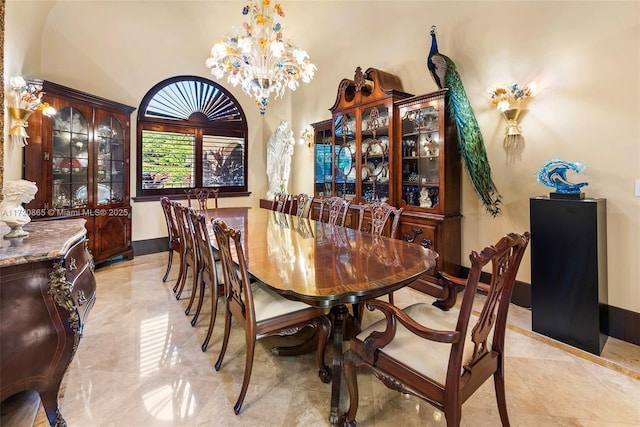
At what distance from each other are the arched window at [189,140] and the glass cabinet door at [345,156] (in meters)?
2.33

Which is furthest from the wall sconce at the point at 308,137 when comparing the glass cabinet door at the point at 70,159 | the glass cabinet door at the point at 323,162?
the glass cabinet door at the point at 70,159

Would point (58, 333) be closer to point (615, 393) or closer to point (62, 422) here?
point (62, 422)

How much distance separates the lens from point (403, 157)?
12.0ft

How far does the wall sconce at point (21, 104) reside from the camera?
2977mm

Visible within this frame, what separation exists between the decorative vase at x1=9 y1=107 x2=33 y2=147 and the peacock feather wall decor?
423 centimetres

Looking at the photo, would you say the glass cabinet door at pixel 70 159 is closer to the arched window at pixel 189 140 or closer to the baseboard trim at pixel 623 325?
the arched window at pixel 189 140

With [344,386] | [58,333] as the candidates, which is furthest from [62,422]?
[344,386]

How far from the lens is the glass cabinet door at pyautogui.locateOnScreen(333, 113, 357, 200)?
4.29 m

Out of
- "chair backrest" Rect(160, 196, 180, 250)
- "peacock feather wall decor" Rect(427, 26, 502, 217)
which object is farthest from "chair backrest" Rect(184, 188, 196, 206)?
"peacock feather wall decor" Rect(427, 26, 502, 217)

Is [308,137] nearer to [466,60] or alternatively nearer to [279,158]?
[279,158]

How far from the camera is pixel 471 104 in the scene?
3.26 m

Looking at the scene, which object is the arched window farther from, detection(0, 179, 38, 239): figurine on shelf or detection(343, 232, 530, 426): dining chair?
detection(343, 232, 530, 426): dining chair

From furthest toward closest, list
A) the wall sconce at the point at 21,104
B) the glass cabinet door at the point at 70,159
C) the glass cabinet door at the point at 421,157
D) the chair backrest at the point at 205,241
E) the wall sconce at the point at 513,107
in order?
the glass cabinet door at the point at 70,159 → the glass cabinet door at the point at 421,157 → the wall sconce at the point at 21,104 → the wall sconce at the point at 513,107 → the chair backrest at the point at 205,241

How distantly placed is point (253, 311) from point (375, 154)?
9.41 feet
